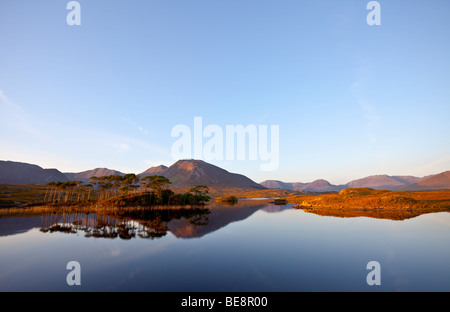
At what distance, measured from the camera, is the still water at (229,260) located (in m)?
19.2

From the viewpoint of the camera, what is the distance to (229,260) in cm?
2664

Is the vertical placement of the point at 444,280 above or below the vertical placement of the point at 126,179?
below

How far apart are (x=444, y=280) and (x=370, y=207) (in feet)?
240

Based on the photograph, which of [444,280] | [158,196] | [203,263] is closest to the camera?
[444,280]

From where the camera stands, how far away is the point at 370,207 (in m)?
81.8

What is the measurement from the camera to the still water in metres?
19.2
